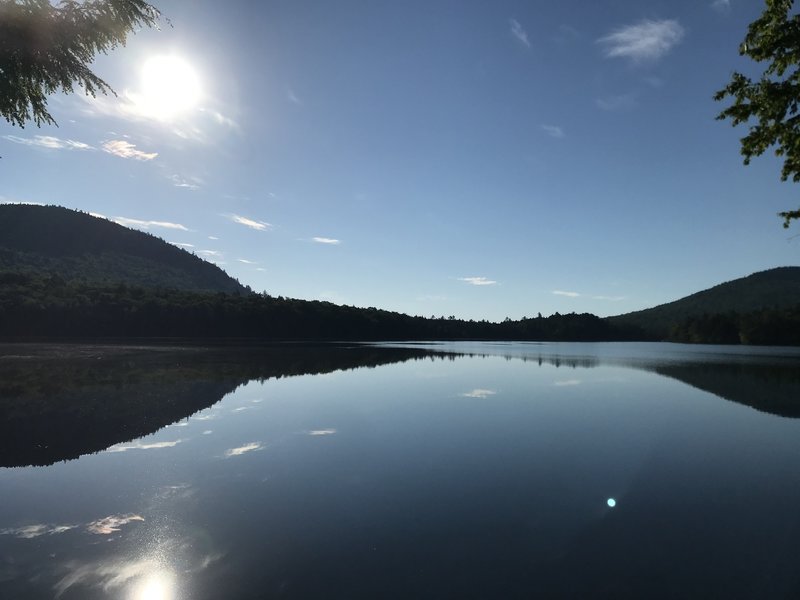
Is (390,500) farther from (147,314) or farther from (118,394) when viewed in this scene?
(147,314)

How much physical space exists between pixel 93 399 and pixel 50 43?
22.2 m

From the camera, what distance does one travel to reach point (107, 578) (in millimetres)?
8758

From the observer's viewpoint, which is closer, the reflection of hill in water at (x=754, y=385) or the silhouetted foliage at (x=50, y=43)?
the silhouetted foliage at (x=50, y=43)

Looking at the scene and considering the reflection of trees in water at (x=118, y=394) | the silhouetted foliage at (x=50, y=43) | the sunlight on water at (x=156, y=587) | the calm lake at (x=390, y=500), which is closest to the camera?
the sunlight on water at (x=156, y=587)

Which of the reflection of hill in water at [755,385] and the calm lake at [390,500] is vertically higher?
the reflection of hill in water at [755,385]

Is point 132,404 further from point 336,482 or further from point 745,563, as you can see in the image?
point 745,563

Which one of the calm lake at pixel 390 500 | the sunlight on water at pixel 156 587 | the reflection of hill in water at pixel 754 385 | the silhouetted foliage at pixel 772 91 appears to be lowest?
the sunlight on water at pixel 156 587

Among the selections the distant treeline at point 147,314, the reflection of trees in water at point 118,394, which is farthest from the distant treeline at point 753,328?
the distant treeline at point 147,314

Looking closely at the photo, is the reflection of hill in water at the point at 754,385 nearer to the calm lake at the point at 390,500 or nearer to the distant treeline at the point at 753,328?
the calm lake at the point at 390,500

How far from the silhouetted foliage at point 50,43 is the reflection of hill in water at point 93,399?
12376 millimetres

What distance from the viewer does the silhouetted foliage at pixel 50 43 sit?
1312 cm

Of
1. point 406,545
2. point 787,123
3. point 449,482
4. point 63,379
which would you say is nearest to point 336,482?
point 449,482

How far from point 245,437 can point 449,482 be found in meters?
10.2

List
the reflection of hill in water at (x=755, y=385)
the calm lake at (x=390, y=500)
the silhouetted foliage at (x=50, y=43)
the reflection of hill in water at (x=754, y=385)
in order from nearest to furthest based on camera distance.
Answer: the calm lake at (x=390, y=500) < the silhouetted foliage at (x=50, y=43) < the reflection of hill in water at (x=754, y=385) < the reflection of hill in water at (x=755, y=385)
